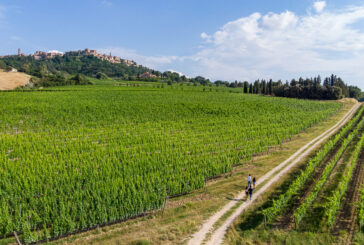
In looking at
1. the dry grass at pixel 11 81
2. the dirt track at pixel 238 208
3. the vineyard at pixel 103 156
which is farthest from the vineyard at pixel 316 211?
the dry grass at pixel 11 81

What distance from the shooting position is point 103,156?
24938 millimetres

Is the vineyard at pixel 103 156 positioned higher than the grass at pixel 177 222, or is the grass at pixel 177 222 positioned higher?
the vineyard at pixel 103 156

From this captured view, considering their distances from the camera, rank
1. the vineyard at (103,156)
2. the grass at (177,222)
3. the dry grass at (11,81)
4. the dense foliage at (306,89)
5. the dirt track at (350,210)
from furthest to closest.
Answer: the dense foliage at (306,89) → the dry grass at (11,81) → the vineyard at (103,156) → the dirt track at (350,210) → the grass at (177,222)

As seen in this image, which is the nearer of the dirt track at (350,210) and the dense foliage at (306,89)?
the dirt track at (350,210)

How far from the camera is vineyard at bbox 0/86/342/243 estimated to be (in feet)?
47.7

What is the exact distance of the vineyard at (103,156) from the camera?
14547mm

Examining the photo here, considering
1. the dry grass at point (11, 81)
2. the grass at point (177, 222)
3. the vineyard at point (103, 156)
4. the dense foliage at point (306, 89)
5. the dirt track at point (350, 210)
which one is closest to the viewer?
the grass at point (177, 222)

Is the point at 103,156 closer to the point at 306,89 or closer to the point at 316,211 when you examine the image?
the point at 316,211

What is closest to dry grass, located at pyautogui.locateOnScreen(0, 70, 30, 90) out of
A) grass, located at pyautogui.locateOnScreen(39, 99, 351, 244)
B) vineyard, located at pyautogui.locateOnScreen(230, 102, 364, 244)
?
grass, located at pyautogui.locateOnScreen(39, 99, 351, 244)

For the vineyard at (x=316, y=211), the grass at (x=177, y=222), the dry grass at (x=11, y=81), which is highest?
the dry grass at (x=11, y=81)

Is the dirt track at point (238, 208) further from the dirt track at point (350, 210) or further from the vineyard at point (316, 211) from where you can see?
the dirt track at point (350, 210)

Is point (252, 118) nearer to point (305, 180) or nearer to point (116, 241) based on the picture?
point (305, 180)

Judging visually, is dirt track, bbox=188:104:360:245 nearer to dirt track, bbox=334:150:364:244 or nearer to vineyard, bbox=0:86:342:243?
vineyard, bbox=0:86:342:243

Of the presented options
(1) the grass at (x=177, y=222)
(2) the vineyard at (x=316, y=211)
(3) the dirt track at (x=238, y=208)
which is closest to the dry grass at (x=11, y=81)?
(1) the grass at (x=177, y=222)
